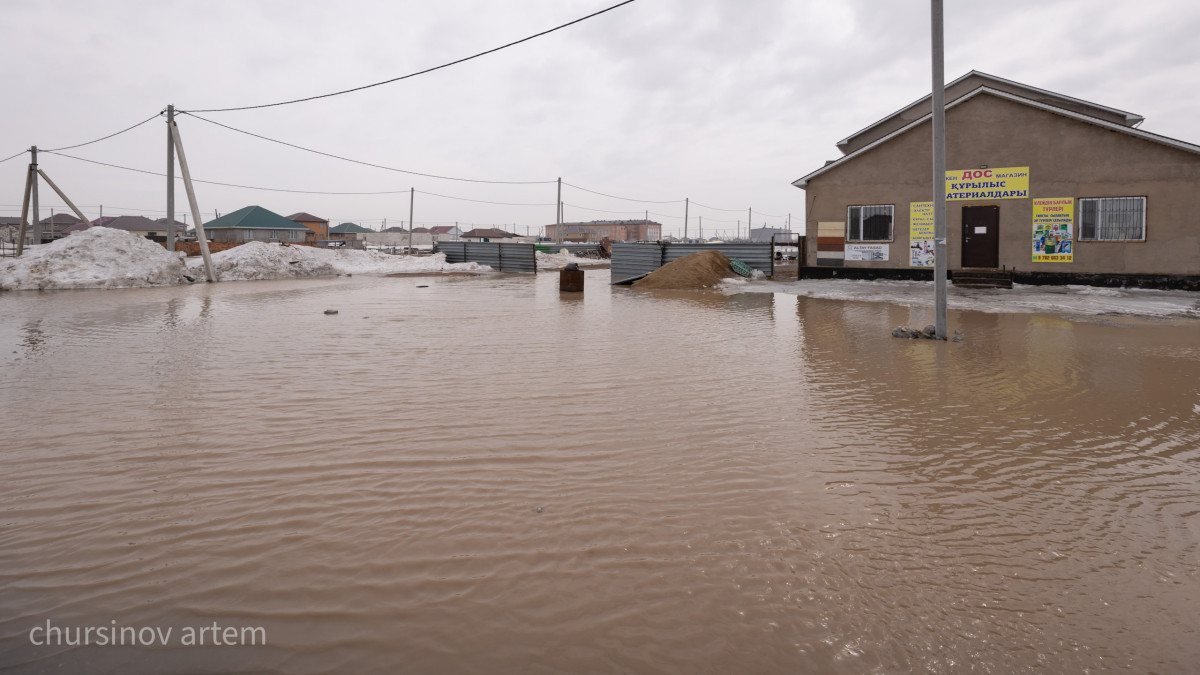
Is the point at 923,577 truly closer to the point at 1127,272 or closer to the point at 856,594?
the point at 856,594

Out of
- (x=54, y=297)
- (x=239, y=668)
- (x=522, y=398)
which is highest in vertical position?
(x=54, y=297)

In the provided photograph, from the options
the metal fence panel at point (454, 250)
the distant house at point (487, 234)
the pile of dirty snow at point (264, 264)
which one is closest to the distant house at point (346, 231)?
the distant house at point (487, 234)

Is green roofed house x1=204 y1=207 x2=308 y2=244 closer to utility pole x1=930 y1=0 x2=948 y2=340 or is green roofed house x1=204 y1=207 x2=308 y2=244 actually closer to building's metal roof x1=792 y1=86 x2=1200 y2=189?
building's metal roof x1=792 y1=86 x2=1200 y2=189

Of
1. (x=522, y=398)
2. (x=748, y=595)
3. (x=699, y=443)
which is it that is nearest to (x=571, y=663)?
(x=748, y=595)

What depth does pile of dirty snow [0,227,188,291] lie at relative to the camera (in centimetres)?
2155

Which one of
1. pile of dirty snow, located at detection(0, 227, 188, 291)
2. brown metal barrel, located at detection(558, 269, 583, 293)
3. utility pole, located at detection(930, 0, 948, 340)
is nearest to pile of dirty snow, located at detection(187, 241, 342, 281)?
pile of dirty snow, located at detection(0, 227, 188, 291)

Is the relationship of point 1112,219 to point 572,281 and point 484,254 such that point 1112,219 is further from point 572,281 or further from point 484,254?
point 484,254

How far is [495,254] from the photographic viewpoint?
1474 inches

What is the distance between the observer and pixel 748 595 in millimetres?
2777

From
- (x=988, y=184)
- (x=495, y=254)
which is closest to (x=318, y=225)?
(x=495, y=254)

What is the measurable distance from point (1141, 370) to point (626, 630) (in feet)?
26.6

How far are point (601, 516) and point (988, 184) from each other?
2374cm

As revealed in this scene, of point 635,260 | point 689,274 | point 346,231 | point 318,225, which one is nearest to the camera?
point 689,274

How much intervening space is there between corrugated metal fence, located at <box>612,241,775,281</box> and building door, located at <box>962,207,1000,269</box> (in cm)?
702
